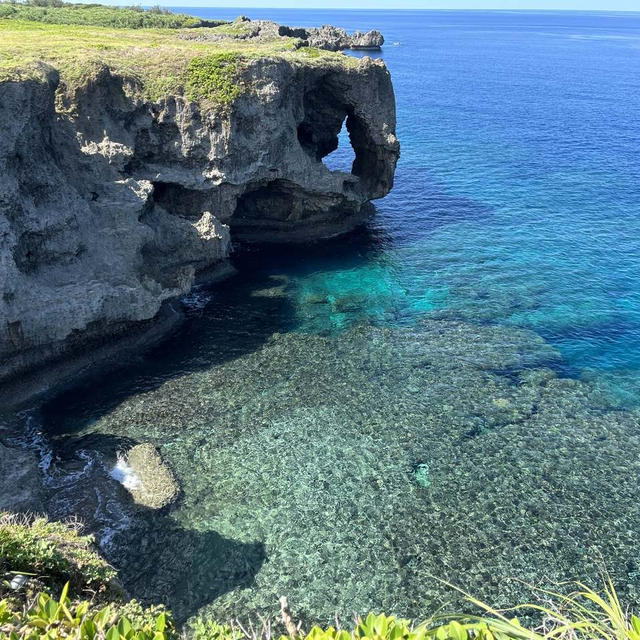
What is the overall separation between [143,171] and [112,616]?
31.9m

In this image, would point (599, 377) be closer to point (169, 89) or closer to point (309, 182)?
point (309, 182)

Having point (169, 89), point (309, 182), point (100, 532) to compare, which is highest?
point (169, 89)

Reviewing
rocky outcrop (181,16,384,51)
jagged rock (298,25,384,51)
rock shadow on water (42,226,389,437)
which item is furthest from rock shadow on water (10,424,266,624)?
jagged rock (298,25,384,51)

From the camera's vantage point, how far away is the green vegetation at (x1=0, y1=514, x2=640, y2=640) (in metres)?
7.71

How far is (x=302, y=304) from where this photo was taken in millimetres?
39125

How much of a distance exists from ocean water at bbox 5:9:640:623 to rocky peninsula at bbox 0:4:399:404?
9.88 feet

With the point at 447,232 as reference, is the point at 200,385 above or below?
below

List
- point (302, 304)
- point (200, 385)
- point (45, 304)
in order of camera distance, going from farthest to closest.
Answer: point (302, 304) → point (200, 385) → point (45, 304)

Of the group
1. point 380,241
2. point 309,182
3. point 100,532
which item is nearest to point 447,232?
point 380,241

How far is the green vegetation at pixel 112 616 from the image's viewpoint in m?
7.71

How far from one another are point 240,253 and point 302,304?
9.98 metres

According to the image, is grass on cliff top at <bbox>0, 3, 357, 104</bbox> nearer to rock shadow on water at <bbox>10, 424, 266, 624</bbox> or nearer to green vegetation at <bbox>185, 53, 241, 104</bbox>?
green vegetation at <bbox>185, 53, 241, 104</bbox>

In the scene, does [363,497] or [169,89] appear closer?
[363,497]

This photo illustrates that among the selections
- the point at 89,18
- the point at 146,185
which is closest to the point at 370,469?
the point at 146,185
